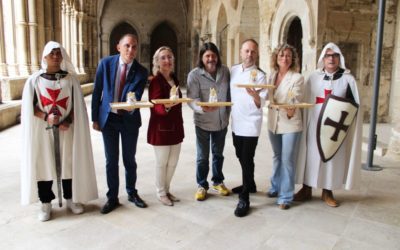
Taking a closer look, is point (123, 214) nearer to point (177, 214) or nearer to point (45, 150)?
point (177, 214)

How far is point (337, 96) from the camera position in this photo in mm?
3527

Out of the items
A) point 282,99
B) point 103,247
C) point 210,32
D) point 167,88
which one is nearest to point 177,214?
point 103,247

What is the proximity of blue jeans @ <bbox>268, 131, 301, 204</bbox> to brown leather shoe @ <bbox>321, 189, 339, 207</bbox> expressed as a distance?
1.43 ft

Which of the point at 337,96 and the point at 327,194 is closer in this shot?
the point at 337,96

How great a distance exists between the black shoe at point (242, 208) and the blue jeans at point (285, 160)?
0.38 metres

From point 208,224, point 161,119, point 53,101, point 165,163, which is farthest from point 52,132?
point 208,224

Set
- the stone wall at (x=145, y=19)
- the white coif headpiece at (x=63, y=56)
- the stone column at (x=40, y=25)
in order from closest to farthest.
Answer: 1. the white coif headpiece at (x=63, y=56)
2. the stone column at (x=40, y=25)
3. the stone wall at (x=145, y=19)

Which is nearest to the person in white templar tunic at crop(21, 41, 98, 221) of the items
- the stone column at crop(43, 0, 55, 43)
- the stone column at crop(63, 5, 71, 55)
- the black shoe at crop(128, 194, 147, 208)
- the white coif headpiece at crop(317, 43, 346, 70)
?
the black shoe at crop(128, 194, 147, 208)

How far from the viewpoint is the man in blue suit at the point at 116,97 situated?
3359mm

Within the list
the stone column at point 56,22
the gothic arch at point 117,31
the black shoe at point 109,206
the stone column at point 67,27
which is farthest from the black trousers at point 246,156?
the gothic arch at point 117,31

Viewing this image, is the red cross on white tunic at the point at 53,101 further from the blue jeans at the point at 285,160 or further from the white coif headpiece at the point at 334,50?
the white coif headpiece at the point at 334,50

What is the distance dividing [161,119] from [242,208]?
3.81 feet

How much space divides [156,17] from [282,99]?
80.1 ft

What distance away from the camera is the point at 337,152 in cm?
367
